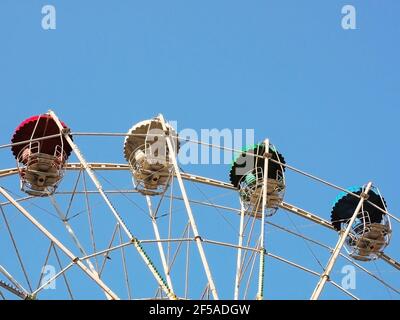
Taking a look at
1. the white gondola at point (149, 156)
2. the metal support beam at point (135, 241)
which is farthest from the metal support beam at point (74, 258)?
the white gondola at point (149, 156)

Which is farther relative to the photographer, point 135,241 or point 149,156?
point 149,156

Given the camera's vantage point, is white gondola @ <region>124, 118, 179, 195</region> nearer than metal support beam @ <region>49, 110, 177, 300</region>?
No

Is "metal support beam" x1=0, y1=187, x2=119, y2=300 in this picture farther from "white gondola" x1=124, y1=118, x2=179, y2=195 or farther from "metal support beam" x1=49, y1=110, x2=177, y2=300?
"white gondola" x1=124, y1=118, x2=179, y2=195

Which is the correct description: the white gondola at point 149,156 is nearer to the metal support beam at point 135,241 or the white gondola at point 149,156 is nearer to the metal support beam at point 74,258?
the metal support beam at point 135,241

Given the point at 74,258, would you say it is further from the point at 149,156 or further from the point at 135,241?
the point at 149,156

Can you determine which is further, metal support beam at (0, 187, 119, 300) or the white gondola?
the white gondola

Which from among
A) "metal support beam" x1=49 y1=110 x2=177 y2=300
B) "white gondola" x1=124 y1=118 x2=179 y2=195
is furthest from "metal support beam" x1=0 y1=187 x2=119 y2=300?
"white gondola" x1=124 y1=118 x2=179 y2=195

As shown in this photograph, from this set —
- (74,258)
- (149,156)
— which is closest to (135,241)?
(74,258)

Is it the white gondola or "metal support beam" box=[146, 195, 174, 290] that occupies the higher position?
the white gondola

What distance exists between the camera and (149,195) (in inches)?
1435
